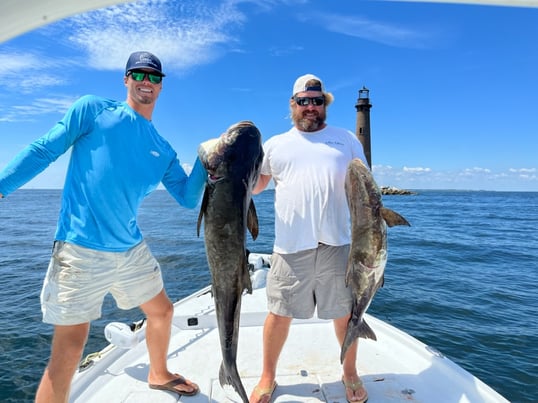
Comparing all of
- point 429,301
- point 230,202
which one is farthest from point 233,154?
point 429,301

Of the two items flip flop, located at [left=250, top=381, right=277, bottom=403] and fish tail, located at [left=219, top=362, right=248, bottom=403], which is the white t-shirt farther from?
flip flop, located at [left=250, top=381, right=277, bottom=403]

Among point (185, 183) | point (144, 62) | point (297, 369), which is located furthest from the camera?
point (297, 369)

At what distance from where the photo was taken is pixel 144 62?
270 cm

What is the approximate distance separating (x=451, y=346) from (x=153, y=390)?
6.46m

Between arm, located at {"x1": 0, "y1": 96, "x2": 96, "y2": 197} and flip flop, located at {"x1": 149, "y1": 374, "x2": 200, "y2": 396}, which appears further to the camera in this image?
flip flop, located at {"x1": 149, "y1": 374, "x2": 200, "y2": 396}

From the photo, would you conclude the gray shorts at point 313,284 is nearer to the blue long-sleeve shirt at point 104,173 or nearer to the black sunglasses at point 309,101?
the blue long-sleeve shirt at point 104,173

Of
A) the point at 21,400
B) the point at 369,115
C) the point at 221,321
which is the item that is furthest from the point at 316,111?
the point at 369,115

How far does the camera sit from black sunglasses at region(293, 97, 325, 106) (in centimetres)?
306

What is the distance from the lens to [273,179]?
3260 millimetres

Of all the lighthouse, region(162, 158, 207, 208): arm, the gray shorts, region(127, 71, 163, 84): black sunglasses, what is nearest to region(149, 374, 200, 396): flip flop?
the gray shorts

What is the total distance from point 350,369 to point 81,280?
2.45m

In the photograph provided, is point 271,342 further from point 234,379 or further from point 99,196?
point 99,196

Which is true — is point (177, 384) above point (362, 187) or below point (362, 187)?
below

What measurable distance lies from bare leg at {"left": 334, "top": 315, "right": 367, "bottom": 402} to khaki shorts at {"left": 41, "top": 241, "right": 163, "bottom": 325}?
1856 mm
